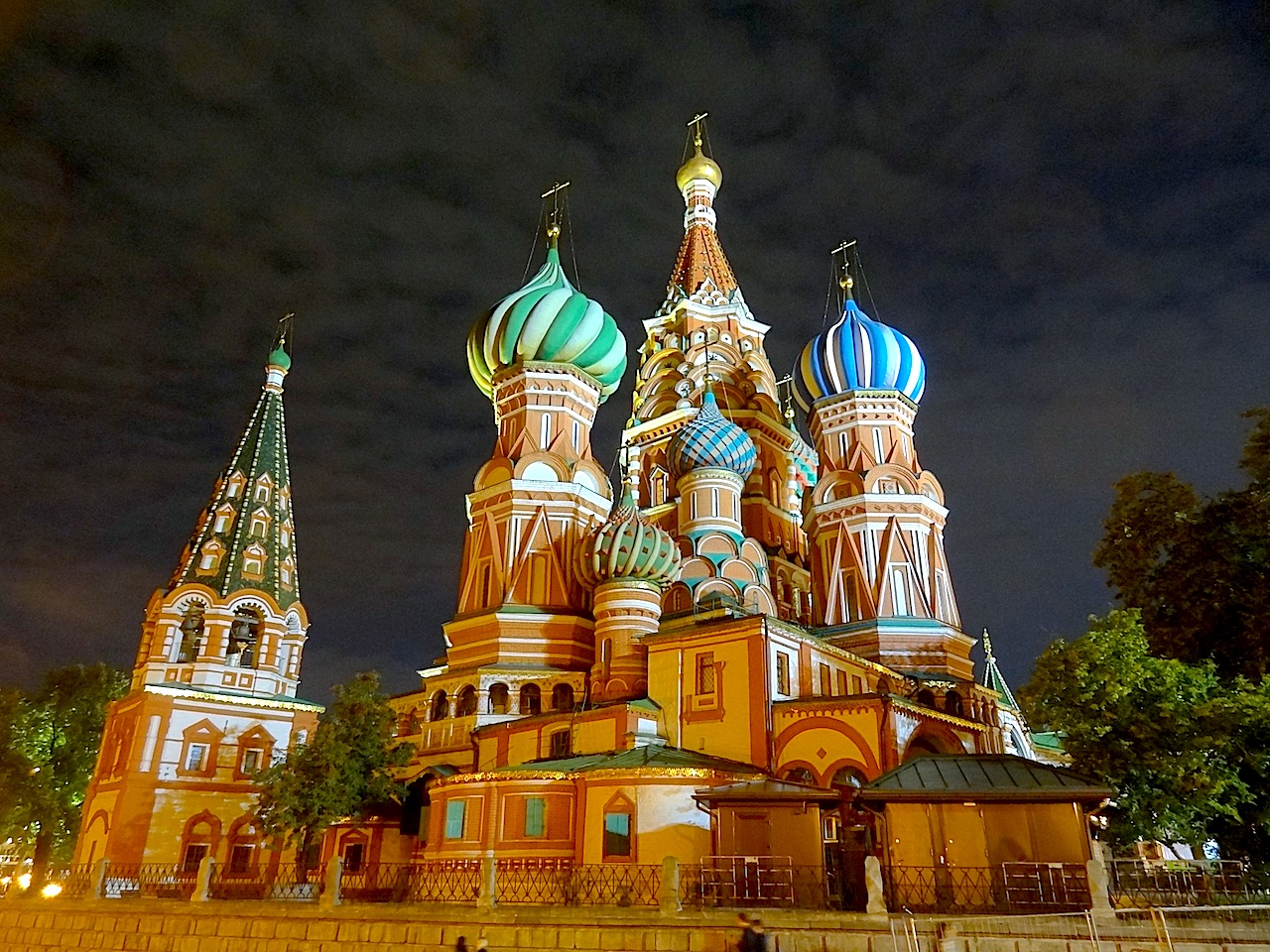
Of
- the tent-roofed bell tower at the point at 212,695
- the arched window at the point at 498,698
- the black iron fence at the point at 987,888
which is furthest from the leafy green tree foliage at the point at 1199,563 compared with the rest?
the tent-roofed bell tower at the point at 212,695

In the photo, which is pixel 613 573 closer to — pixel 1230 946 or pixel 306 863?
pixel 306 863

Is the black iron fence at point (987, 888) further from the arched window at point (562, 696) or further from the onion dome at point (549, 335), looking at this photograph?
the onion dome at point (549, 335)

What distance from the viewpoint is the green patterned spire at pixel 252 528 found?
109 ft

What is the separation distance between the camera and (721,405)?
40375 millimetres

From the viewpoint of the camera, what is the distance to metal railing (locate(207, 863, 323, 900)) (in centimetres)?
1838

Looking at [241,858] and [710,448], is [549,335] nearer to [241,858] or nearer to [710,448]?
[710,448]

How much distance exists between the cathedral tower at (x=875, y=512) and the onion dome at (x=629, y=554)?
22.4 feet

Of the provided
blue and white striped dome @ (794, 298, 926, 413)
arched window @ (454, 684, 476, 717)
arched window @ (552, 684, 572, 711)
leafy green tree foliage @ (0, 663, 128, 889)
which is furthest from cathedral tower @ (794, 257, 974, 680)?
leafy green tree foliage @ (0, 663, 128, 889)

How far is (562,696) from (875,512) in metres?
13.2

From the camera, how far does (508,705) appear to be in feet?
95.9

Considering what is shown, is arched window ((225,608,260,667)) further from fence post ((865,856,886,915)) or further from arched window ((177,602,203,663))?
fence post ((865,856,886,915))

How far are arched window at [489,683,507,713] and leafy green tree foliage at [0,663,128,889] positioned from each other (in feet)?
48.2

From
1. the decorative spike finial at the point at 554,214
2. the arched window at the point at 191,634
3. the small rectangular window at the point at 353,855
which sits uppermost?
the decorative spike finial at the point at 554,214

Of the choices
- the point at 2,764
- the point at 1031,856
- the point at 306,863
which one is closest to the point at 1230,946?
the point at 1031,856
